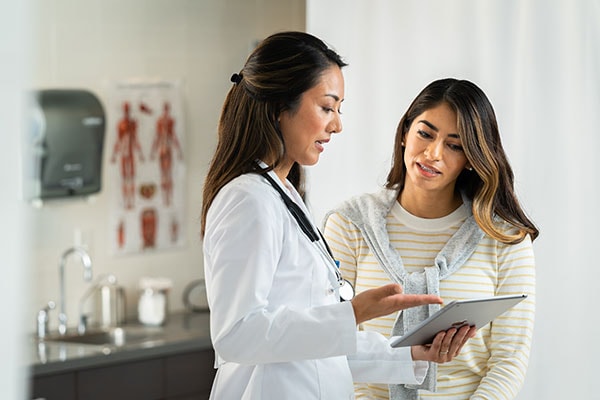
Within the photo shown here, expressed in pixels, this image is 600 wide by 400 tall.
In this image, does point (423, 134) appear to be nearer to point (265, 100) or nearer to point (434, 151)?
point (434, 151)

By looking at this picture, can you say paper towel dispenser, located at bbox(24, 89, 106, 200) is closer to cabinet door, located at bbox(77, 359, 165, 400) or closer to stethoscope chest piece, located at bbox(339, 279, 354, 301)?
cabinet door, located at bbox(77, 359, 165, 400)

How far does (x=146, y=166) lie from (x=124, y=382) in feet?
3.95

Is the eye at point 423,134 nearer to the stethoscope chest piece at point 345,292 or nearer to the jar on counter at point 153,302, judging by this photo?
the stethoscope chest piece at point 345,292

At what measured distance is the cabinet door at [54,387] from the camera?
3301 mm

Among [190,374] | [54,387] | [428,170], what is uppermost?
[428,170]

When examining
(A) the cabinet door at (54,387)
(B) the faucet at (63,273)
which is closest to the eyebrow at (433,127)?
(A) the cabinet door at (54,387)

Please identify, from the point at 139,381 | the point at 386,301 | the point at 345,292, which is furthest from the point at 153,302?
the point at 386,301

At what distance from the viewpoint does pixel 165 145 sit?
4.46 metres

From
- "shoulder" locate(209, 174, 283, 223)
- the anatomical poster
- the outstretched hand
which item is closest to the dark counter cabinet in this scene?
the anatomical poster

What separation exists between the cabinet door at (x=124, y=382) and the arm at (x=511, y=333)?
196 cm

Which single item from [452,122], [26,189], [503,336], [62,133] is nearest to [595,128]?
[452,122]

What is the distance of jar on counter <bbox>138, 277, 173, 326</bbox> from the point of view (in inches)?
163

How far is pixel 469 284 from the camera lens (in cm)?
200

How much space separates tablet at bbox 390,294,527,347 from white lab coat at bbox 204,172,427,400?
162mm
